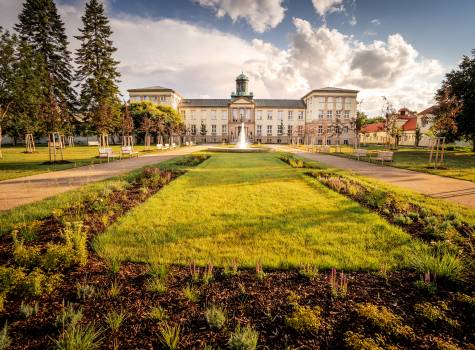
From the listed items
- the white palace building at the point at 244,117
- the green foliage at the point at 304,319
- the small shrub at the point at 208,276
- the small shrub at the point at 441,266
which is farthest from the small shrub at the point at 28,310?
the white palace building at the point at 244,117

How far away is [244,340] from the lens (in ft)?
7.25

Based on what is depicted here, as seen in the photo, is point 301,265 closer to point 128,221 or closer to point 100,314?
point 100,314

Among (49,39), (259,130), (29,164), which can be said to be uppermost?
(49,39)

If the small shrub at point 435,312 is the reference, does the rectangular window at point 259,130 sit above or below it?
above

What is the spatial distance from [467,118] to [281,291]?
3583 cm

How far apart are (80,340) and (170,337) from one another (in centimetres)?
79

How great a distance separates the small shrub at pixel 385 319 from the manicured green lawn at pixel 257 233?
1007mm

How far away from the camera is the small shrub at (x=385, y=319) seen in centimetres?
244

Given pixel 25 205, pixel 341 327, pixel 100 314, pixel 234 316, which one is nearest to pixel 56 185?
pixel 25 205

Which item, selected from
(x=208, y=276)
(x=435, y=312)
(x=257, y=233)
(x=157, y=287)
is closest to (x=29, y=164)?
(x=257, y=233)

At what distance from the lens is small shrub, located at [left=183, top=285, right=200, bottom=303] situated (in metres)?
3.00

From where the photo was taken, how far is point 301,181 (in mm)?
10984

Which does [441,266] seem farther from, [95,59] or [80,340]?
[95,59]

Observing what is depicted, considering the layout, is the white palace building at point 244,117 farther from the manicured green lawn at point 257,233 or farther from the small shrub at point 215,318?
the small shrub at point 215,318
